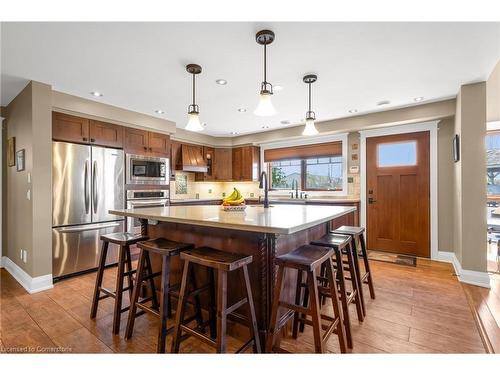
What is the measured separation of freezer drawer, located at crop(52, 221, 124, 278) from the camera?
3027 mm

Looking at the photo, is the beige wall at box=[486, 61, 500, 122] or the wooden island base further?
the beige wall at box=[486, 61, 500, 122]

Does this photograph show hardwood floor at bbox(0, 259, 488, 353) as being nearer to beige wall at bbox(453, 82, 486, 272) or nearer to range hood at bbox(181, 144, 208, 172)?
beige wall at bbox(453, 82, 486, 272)

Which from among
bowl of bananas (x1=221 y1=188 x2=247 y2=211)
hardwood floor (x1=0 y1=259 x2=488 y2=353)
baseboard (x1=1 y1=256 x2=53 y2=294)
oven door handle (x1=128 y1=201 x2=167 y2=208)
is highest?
bowl of bananas (x1=221 y1=188 x2=247 y2=211)

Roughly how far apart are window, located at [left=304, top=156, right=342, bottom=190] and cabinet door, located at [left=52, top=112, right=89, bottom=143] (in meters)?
4.01

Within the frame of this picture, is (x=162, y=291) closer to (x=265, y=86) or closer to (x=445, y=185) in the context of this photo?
(x=265, y=86)

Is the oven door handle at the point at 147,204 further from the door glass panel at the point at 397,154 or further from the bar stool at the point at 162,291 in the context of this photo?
the door glass panel at the point at 397,154

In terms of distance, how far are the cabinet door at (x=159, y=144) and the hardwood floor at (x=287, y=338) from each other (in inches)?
89.6

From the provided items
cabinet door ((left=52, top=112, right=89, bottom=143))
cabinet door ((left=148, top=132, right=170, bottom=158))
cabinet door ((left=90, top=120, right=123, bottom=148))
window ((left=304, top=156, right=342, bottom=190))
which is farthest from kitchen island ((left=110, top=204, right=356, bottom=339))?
window ((left=304, top=156, right=342, bottom=190))

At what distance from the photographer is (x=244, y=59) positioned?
91.4 inches

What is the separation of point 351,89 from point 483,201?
2.00 m

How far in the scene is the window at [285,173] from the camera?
5484 millimetres

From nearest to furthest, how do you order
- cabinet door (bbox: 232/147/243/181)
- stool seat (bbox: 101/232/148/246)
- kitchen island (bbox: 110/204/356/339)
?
kitchen island (bbox: 110/204/356/339), stool seat (bbox: 101/232/148/246), cabinet door (bbox: 232/147/243/181)

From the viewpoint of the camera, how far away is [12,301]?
8.16 feet
